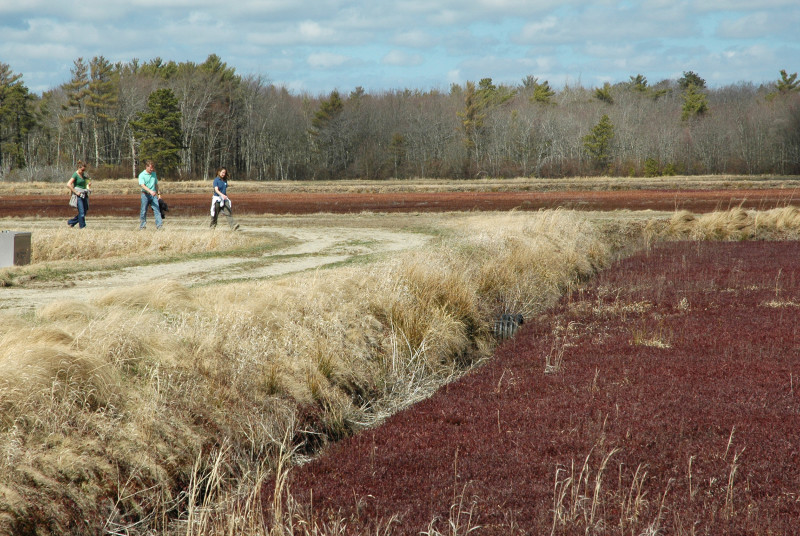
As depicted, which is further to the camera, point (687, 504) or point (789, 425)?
point (789, 425)

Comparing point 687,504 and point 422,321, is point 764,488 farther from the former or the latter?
point 422,321

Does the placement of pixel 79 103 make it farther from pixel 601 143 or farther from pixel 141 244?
pixel 141 244

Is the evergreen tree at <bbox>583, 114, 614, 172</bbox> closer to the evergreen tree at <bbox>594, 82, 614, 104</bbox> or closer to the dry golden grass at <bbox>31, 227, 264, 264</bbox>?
the evergreen tree at <bbox>594, 82, 614, 104</bbox>

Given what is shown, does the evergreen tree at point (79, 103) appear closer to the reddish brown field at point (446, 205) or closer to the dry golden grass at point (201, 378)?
the reddish brown field at point (446, 205)

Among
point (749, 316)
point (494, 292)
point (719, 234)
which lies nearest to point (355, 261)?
point (494, 292)

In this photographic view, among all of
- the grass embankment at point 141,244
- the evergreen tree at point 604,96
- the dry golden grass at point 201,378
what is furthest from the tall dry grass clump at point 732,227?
the evergreen tree at point 604,96

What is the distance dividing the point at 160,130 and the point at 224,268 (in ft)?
215

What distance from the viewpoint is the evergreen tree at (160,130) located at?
7369cm

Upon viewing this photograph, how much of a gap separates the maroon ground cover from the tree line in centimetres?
6925

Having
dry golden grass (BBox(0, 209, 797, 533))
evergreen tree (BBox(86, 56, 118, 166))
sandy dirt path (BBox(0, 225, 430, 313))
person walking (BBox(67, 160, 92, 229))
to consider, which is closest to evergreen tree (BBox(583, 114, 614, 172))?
evergreen tree (BBox(86, 56, 118, 166))

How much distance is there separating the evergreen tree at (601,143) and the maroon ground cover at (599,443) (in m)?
72.2

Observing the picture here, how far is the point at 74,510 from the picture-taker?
548cm

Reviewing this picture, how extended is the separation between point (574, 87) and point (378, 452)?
128m

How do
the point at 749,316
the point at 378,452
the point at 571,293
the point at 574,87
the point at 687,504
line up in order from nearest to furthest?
the point at 687,504 → the point at 378,452 → the point at 749,316 → the point at 571,293 → the point at 574,87
